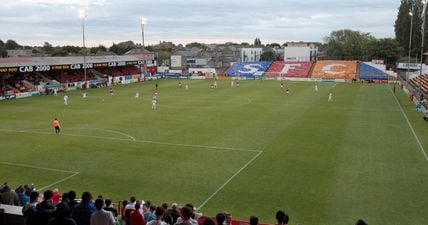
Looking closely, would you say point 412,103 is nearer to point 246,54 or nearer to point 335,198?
point 335,198

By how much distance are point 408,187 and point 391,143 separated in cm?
854

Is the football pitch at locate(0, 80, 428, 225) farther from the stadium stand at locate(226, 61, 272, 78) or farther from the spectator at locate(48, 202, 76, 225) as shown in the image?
the stadium stand at locate(226, 61, 272, 78)

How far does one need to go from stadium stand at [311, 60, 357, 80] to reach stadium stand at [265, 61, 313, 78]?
1741mm

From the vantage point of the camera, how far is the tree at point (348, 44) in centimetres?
11797

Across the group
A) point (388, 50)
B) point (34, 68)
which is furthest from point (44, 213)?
point (388, 50)

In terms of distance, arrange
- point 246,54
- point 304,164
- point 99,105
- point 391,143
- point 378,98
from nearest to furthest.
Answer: point 304,164
point 391,143
point 99,105
point 378,98
point 246,54

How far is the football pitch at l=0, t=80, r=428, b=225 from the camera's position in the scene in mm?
15805

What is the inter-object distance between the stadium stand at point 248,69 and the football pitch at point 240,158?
1908 inches

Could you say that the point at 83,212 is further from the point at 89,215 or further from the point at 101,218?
the point at 101,218

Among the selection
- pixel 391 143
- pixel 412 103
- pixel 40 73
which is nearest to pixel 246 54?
pixel 40 73

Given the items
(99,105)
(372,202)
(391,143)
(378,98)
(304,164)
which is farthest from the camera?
(378,98)

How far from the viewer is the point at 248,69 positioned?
304ft

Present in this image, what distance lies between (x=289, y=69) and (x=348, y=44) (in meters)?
45.4

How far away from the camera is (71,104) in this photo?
4441cm
